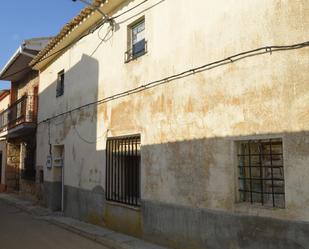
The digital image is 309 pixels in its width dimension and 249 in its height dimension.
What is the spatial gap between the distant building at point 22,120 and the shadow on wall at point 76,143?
2.47m

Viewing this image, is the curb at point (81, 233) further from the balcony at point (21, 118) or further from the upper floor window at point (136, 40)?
the upper floor window at point (136, 40)

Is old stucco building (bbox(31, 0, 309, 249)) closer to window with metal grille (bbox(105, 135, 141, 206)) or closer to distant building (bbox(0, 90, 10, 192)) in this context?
window with metal grille (bbox(105, 135, 141, 206))

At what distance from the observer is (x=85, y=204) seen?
32.7 ft

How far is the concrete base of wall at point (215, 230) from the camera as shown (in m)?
4.50

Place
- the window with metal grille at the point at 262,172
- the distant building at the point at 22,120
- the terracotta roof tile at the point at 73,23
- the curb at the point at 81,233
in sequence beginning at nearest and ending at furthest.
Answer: the window with metal grille at the point at 262,172, the curb at the point at 81,233, the terracotta roof tile at the point at 73,23, the distant building at the point at 22,120

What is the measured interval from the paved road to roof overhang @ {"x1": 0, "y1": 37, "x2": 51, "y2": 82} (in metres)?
7.25

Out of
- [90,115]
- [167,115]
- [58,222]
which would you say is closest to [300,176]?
[167,115]

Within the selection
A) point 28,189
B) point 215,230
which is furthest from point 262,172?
point 28,189

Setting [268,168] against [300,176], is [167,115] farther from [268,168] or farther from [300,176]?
[300,176]

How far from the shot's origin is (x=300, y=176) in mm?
4461

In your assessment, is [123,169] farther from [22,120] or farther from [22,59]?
[22,59]

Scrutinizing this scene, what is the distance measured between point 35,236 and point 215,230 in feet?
15.9

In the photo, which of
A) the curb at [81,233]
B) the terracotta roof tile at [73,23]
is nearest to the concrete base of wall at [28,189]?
the curb at [81,233]

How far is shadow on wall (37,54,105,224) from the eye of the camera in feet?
31.6
